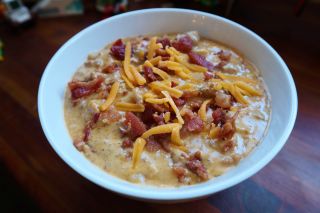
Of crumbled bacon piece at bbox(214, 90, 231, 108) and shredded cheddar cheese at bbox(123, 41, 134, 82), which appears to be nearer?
crumbled bacon piece at bbox(214, 90, 231, 108)

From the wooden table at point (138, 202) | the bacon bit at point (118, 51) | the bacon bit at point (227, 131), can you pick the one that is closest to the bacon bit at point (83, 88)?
the bacon bit at point (118, 51)

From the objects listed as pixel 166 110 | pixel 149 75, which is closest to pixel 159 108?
pixel 166 110

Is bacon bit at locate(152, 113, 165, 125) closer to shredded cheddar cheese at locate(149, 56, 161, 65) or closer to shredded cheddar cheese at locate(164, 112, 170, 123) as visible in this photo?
shredded cheddar cheese at locate(164, 112, 170, 123)

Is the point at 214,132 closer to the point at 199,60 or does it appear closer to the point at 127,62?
the point at 199,60

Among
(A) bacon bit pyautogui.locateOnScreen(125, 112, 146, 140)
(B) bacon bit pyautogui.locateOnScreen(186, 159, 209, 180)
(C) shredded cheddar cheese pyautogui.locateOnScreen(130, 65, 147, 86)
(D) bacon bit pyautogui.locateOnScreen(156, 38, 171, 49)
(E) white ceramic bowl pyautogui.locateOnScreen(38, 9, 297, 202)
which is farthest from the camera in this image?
(D) bacon bit pyautogui.locateOnScreen(156, 38, 171, 49)

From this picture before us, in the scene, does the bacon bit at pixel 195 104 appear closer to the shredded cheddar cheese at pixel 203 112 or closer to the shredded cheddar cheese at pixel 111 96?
the shredded cheddar cheese at pixel 203 112

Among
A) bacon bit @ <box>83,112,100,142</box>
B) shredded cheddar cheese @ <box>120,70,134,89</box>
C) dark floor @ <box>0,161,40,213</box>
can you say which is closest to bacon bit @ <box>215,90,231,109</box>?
shredded cheddar cheese @ <box>120,70,134,89</box>

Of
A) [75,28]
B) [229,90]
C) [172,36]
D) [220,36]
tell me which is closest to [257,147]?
[229,90]
